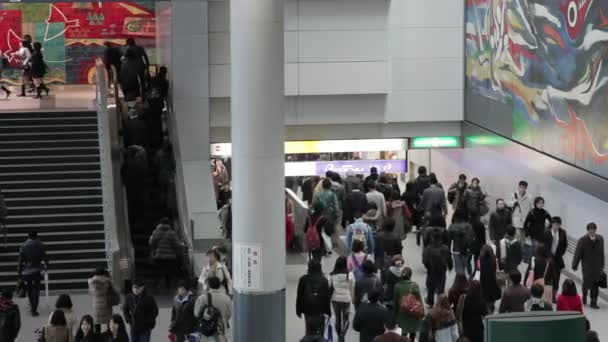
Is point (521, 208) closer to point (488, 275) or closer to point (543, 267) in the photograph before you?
point (543, 267)

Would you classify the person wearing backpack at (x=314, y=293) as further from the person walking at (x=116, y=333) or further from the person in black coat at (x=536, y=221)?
the person in black coat at (x=536, y=221)

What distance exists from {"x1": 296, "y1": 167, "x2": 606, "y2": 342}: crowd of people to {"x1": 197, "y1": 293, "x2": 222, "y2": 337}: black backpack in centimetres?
92

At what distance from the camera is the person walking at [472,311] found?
10.8 m

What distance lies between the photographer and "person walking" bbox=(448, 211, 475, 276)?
14.3 metres

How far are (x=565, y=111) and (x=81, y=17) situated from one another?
1584 cm

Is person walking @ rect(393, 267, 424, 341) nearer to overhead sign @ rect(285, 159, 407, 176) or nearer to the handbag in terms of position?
the handbag

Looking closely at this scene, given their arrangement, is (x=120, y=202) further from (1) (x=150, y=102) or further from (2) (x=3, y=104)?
(2) (x=3, y=104)

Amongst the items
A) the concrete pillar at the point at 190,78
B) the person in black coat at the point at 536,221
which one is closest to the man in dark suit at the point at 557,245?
the person in black coat at the point at 536,221

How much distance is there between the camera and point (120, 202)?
16.3 meters

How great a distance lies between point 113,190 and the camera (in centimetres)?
1619

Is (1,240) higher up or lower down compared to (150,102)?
lower down

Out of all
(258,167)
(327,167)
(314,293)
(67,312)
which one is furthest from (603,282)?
(327,167)

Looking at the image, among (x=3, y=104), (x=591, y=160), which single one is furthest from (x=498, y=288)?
(x=3, y=104)

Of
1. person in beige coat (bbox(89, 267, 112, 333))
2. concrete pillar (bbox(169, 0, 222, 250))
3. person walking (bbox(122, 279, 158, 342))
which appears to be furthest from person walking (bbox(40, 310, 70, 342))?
concrete pillar (bbox(169, 0, 222, 250))
